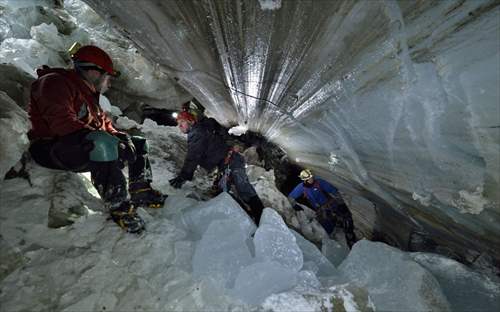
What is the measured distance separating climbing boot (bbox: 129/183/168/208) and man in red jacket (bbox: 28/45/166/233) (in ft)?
1.51

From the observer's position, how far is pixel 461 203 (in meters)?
2.38

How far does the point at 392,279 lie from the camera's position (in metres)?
2.45

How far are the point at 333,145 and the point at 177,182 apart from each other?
277 cm

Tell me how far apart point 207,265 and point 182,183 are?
9.58ft

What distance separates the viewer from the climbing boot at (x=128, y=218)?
A: 279 cm

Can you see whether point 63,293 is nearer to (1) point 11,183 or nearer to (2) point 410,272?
(1) point 11,183

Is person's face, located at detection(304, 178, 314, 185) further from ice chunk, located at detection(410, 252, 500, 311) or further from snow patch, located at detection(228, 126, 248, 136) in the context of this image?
ice chunk, located at detection(410, 252, 500, 311)

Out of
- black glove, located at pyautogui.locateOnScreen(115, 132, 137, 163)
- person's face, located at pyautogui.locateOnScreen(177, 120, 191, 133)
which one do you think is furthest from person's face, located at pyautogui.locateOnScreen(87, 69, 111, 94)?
person's face, located at pyautogui.locateOnScreen(177, 120, 191, 133)

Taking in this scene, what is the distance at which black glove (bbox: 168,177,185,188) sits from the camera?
502 centimetres

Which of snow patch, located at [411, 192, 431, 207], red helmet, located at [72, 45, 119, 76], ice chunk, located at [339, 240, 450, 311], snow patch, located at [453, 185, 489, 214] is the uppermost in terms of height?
snow patch, located at [453, 185, 489, 214]

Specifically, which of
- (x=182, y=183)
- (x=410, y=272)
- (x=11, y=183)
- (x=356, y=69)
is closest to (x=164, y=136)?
(x=182, y=183)

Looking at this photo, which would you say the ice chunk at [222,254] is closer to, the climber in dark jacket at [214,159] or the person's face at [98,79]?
the person's face at [98,79]

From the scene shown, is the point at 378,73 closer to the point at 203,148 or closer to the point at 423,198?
the point at 423,198

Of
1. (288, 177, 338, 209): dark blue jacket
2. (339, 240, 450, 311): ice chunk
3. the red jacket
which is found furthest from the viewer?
(288, 177, 338, 209): dark blue jacket
